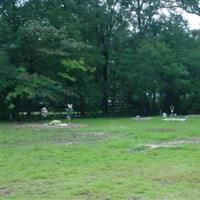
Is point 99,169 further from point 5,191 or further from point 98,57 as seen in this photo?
point 98,57

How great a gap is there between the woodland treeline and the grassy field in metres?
12.9

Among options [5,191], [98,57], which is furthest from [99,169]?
[98,57]

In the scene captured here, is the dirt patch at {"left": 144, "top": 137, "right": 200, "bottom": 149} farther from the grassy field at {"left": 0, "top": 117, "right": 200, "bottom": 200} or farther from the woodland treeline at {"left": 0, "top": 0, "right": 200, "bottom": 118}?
the woodland treeline at {"left": 0, "top": 0, "right": 200, "bottom": 118}

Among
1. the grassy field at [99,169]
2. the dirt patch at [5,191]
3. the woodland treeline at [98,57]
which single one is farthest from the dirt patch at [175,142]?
the woodland treeline at [98,57]

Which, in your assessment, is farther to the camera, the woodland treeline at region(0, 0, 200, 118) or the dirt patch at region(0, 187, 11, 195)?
the woodland treeline at region(0, 0, 200, 118)

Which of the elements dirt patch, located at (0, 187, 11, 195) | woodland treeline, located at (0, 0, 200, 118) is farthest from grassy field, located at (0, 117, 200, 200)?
woodland treeline, located at (0, 0, 200, 118)

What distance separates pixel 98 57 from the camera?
1262 inches

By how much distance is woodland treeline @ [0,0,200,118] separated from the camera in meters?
27.1

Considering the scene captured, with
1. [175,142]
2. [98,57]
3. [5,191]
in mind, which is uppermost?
[98,57]

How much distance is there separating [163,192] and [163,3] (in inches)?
1181

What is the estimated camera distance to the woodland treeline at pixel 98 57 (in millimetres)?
27094

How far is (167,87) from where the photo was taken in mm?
32656

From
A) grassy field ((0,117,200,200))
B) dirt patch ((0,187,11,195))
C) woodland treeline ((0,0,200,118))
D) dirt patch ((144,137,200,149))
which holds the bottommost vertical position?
dirt patch ((0,187,11,195))

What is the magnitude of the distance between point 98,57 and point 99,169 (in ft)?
76.8
